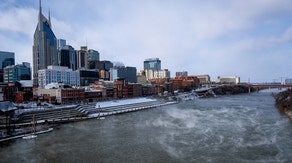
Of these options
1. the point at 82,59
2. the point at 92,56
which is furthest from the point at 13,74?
the point at 92,56

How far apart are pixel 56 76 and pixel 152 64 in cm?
12456

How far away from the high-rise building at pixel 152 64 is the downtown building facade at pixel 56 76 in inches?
4348

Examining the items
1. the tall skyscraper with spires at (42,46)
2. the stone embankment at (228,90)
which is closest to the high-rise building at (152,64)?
the stone embankment at (228,90)

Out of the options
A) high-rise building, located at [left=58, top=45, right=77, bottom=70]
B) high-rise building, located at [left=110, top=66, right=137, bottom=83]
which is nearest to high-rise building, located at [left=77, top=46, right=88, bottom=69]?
high-rise building, located at [left=58, top=45, right=77, bottom=70]

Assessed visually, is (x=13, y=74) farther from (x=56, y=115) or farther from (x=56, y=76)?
(x=56, y=115)

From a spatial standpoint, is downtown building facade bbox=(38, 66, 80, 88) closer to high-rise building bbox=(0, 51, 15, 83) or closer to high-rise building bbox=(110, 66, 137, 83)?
high-rise building bbox=(110, 66, 137, 83)

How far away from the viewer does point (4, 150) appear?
1661 cm

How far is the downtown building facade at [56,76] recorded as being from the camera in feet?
216

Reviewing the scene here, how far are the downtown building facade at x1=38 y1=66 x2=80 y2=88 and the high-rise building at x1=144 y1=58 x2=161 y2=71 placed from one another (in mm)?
110427

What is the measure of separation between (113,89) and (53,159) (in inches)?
1389

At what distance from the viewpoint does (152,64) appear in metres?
189

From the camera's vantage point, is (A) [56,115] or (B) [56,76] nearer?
(A) [56,115]

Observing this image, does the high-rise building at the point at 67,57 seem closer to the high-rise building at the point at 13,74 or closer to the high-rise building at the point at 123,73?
the high-rise building at the point at 123,73

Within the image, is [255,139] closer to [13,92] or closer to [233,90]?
[13,92]
